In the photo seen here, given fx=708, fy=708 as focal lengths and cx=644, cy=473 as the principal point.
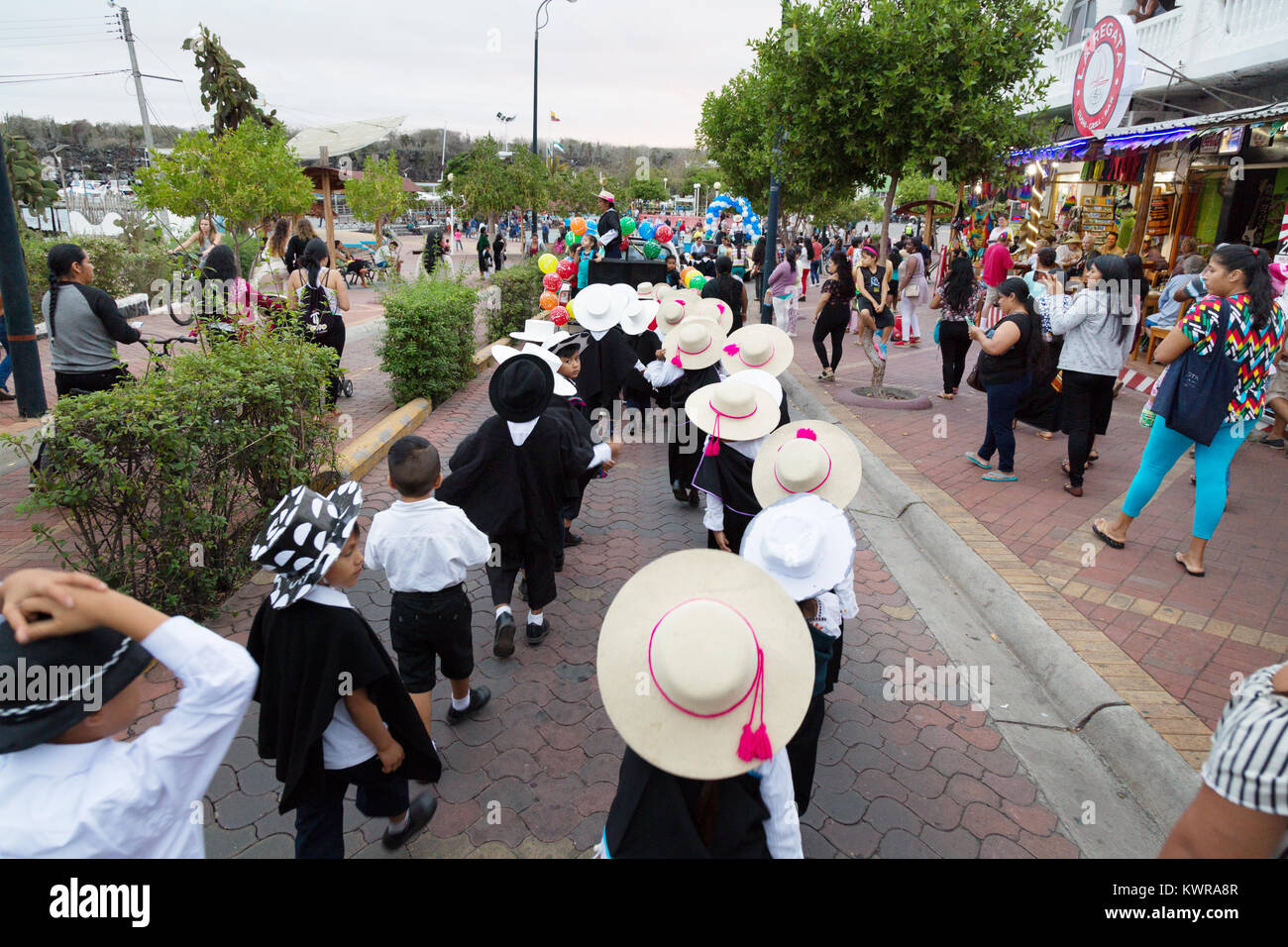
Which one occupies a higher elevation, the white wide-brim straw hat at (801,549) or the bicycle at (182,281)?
the bicycle at (182,281)

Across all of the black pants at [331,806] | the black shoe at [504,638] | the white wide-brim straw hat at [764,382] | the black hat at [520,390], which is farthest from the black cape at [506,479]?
the black pants at [331,806]

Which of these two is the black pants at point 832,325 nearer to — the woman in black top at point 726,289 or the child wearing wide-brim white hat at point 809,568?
the woman in black top at point 726,289

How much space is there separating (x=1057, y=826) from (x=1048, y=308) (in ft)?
16.1

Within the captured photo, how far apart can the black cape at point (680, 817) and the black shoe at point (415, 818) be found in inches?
52.4

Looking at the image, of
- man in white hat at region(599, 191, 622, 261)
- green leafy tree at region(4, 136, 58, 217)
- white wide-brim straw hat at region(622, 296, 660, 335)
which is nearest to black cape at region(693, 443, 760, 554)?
white wide-brim straw hat at region(622, 296, 660, 335)

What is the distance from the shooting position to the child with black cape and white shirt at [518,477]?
148 inches

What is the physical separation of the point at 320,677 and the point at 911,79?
8.36m

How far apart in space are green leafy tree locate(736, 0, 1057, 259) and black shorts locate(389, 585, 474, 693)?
751 cm

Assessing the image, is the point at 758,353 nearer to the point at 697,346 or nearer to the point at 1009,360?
the point at 697,346

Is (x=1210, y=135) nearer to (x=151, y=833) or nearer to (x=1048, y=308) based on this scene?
(x=1048, y=308)

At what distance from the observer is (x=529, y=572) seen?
4059 mm

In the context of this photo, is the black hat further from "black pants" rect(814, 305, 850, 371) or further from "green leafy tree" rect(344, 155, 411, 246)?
"green leafy tree" rect(344, 155, 411, 246)

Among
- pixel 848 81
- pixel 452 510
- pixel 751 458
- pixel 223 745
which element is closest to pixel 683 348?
pixel 751 458

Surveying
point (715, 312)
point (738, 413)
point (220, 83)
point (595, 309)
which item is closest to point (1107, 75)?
point (715, 312)
